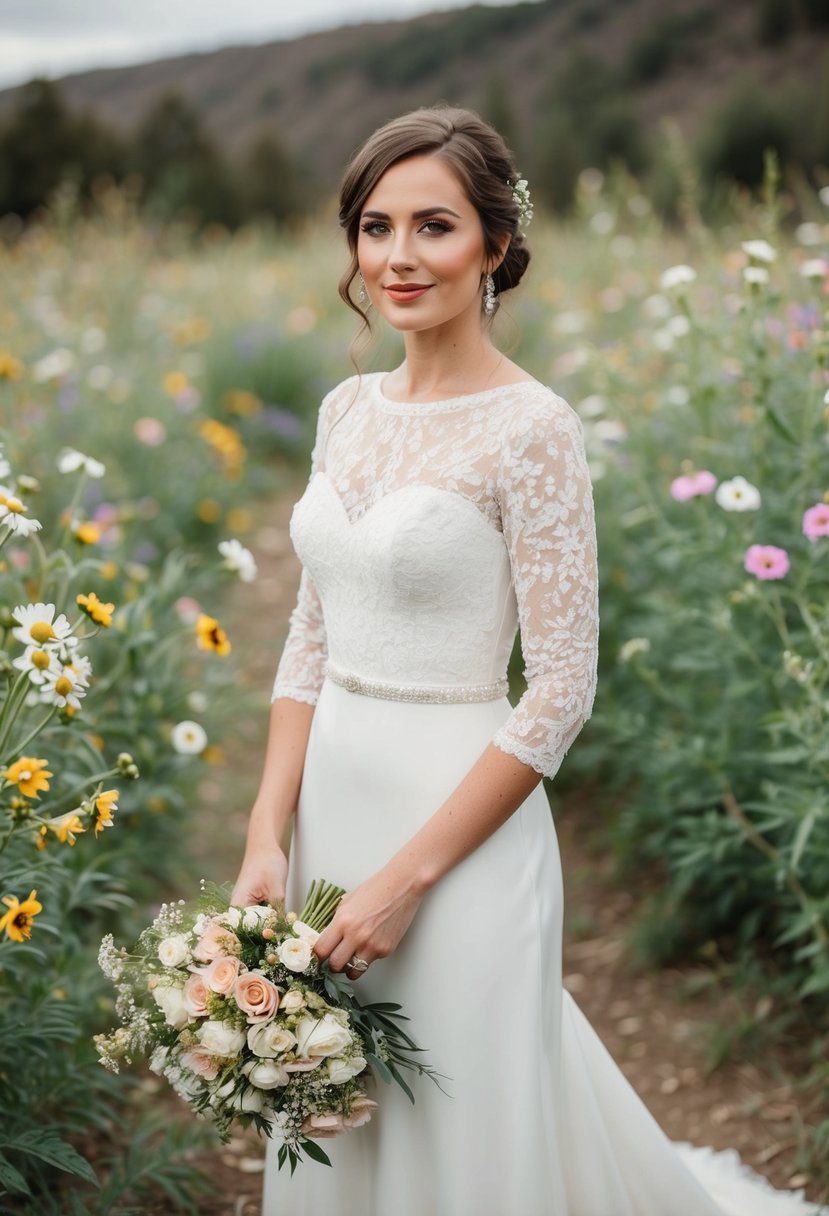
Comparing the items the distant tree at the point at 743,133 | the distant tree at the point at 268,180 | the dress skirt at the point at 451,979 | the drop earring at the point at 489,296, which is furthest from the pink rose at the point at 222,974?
the distant tree at the point at 268,180

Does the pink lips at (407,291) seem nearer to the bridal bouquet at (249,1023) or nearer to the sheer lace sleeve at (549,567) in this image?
the sheer lace sleeve at (549,567)

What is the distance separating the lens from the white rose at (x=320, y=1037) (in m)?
1.54

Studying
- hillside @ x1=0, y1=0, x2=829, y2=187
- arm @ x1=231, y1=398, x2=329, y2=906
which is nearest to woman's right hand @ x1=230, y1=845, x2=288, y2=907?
arm @ x1=231, y1=398, x2=329, y2=906

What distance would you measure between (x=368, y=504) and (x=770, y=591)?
153 centimetres

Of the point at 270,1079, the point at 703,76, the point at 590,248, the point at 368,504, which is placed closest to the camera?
the point at 270,1079

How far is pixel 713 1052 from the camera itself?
2.97 metres

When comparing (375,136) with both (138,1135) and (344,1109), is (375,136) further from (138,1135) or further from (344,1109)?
(138,1135)

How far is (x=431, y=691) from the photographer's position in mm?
1808

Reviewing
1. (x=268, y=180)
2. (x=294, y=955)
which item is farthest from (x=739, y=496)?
(x=268, y=180)

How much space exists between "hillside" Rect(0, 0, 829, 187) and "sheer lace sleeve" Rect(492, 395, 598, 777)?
33986 millimetres

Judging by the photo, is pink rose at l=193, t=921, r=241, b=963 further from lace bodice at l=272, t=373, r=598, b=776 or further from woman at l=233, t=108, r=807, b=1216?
lace bodice at l=272, t=373, r=598, b=776

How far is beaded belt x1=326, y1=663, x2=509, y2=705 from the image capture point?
181cm

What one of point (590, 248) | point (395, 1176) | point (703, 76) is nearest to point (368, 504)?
point (395, 1176)

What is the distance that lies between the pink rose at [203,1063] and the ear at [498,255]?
1.28 m
